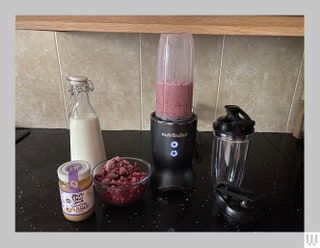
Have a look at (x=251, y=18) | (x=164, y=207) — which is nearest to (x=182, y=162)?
(x=164, y=207)

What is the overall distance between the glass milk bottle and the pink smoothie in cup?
0.19 meters

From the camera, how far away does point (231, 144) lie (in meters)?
0.66

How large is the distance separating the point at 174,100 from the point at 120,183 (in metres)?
0.23

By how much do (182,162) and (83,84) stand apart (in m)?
0.32

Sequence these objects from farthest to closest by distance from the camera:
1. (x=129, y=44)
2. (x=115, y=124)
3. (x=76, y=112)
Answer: (x=115, y=124)
(x=129, y=44)
(x=76, y=112)

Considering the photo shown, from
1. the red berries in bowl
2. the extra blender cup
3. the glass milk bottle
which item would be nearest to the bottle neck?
the glass milk bottle

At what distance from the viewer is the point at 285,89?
90cm

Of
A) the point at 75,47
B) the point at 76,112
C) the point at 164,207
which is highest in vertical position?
the point at 75,47

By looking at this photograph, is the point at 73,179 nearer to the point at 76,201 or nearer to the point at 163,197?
the point at 76,201

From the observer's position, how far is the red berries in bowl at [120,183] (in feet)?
1.85

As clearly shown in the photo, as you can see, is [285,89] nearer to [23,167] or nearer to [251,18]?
[251,18]

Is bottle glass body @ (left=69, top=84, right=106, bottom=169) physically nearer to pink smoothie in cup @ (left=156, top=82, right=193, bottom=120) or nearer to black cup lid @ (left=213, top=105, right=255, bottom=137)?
pink smoothie in cup @ (left=156, top=82, right=193, bottom=120)

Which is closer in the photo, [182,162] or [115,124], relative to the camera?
[182,162]

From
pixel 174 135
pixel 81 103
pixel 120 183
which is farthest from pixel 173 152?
pixel 81 103
